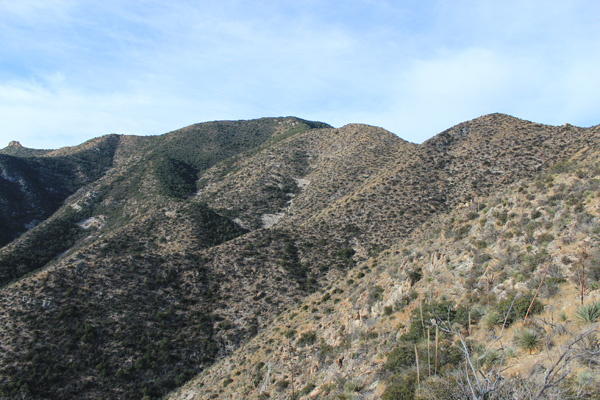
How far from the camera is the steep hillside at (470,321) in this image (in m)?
7.80

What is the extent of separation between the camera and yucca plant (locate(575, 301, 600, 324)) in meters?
8.23

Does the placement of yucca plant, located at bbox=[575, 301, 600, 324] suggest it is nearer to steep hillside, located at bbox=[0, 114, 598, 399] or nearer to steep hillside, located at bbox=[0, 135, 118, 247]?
steep hillside, located at bbox=[0, 114, 598, 399]

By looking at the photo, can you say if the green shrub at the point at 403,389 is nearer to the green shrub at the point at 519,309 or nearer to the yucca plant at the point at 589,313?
the green shrub at the point at 519,309

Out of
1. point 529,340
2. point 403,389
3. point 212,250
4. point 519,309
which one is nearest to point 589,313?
point 529,340

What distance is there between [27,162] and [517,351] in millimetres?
125558

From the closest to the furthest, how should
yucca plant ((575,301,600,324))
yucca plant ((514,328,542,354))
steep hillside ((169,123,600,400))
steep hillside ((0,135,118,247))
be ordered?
steep hillside ((169,123,600,400)) < yucca plant ((575,301,600,324)) < yucca plant ((514,328,542,354)) < steep hillside ((0,135,118,247))

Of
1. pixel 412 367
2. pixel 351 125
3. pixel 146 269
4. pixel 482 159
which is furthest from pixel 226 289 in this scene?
pixel 351 125

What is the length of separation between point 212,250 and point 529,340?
37.3 meters

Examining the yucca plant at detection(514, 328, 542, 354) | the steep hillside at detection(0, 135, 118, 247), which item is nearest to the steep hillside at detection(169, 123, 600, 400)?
the yucca plant at detection(514, 328, 542, 354)

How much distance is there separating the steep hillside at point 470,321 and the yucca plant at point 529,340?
0.03m

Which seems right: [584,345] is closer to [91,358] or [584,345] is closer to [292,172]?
[91,358]

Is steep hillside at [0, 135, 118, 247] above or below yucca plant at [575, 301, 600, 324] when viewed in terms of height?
above

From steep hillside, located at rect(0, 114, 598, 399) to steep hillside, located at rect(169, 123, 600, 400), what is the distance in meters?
1.88

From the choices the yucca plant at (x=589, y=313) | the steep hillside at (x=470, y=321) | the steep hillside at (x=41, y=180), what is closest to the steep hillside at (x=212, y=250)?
the steep hillside at (x=470, y=321)
